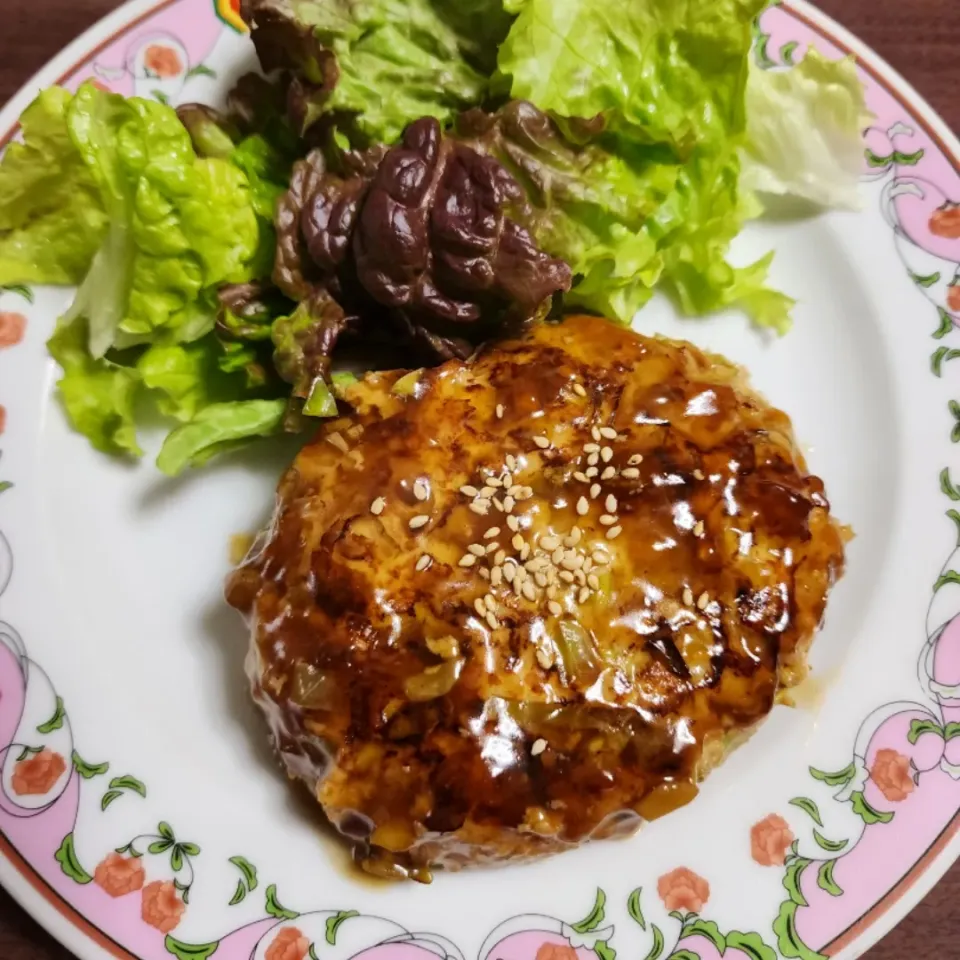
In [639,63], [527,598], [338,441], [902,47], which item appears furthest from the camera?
[902,47]

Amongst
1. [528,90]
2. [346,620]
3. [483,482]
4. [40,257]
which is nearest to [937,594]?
[483,482]

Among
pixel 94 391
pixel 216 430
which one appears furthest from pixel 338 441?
pixel 94 391

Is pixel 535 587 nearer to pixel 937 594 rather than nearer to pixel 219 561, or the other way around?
pixel 219 561

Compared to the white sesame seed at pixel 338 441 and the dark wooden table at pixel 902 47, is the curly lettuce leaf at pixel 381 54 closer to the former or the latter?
the white sesame seed at pixel 338 441

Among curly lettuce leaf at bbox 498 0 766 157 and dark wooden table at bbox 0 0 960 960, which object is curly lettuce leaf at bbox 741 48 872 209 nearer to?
curly lettuce leaf at bbox 498 0 766 157

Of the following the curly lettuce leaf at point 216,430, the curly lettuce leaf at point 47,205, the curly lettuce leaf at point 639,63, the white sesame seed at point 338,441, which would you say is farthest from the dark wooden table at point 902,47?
the white sesame seed at point 338,441

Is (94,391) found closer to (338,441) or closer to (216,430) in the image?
(216,430)
